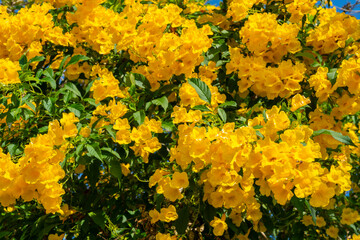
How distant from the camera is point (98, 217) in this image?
2107 millimetres

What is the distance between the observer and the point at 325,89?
207 cm

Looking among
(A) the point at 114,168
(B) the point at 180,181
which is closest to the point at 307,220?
(B) the point at 180,181

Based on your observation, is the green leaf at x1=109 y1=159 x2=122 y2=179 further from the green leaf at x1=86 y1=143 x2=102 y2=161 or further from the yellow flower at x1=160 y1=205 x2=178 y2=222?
the yellow flower at x1=160 y1=205 x2=178 y2=222

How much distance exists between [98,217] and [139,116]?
1.91 feet

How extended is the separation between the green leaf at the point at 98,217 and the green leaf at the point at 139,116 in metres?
0.56

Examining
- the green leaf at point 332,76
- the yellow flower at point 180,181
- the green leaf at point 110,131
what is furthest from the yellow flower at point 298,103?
the green leaf at point 110,131

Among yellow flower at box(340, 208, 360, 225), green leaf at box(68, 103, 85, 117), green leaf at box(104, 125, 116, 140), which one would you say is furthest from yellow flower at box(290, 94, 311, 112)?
yellow flower at box(340, 208, 360, 225)

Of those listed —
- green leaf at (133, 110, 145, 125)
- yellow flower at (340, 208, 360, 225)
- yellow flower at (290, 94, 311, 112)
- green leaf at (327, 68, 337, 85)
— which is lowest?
yellow flower at (340, 208, 360, 225)

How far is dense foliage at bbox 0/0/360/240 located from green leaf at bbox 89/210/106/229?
12 millimetres

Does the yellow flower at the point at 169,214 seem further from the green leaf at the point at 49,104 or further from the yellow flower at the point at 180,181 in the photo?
the green leaf at the point at 49,104

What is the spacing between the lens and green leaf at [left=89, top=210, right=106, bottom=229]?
2066 millimetres

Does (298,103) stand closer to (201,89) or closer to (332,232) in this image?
(201,89)

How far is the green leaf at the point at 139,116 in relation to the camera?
1.88 meters

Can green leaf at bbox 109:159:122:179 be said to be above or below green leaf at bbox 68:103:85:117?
below
